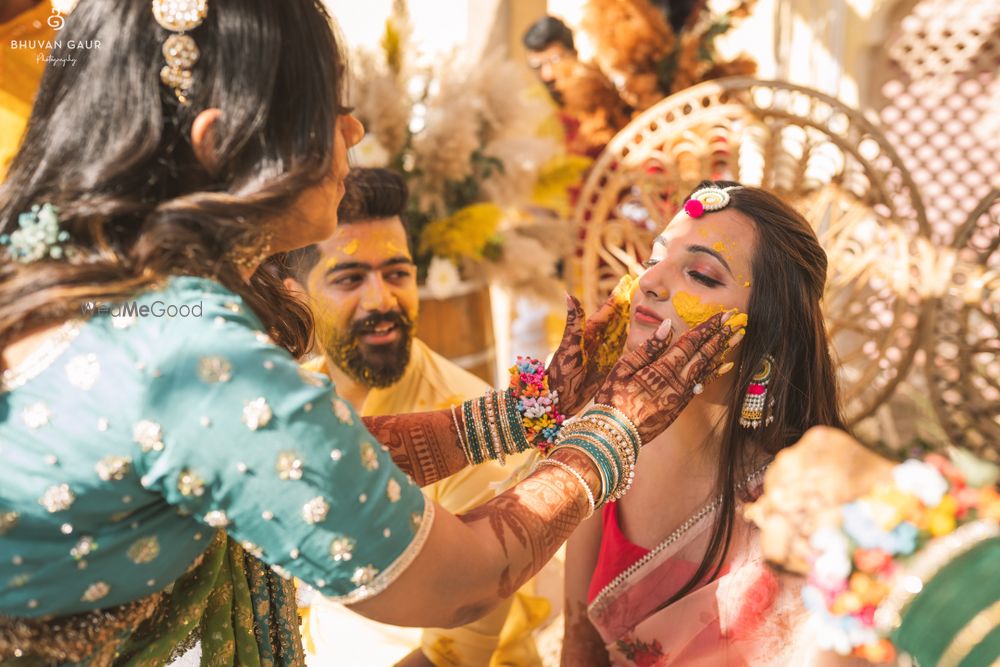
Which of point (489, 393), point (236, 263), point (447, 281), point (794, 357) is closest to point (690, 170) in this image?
point (447, 281)

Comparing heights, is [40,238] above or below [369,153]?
above

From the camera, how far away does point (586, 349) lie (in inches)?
70.6

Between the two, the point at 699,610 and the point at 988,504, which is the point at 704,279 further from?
the point at 988,504

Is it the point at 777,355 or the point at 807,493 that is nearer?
the point at 807,493

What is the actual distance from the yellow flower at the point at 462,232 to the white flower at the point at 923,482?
2.07 metres

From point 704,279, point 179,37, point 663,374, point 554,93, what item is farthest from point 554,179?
point 179,37

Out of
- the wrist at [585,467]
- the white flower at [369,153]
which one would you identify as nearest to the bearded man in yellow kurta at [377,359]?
the white flower at [369,153]

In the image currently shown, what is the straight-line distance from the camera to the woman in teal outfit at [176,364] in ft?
3.22

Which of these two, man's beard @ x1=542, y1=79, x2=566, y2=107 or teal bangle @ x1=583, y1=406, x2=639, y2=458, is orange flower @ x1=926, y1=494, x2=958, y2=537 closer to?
teal bangle @ x1=583, y1=406, x2=639, y2=458

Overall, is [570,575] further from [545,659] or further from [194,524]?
[194,524]

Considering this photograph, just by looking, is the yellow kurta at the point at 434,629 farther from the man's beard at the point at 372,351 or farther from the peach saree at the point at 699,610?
the peach saree at the point at 699,610

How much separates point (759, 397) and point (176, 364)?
119 cm

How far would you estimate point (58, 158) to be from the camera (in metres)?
1.08

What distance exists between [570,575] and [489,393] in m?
0.60
